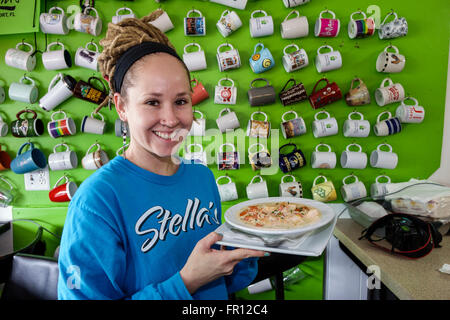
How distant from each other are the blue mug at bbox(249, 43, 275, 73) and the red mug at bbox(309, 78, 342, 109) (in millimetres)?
319

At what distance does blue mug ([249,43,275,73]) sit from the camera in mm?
1564

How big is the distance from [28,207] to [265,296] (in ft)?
5.58

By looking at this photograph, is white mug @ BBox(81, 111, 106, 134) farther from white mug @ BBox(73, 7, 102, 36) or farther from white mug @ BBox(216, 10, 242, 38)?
white mug @ BBox(216, 10, 242, 38)

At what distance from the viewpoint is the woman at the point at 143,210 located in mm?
574

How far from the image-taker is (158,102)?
2.13ft

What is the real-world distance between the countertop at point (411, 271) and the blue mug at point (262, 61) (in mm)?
1037

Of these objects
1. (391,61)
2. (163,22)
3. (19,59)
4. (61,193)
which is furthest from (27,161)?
(391,61)

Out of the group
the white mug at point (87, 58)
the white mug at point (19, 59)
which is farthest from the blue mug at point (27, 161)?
the white mug at point (87, 58)

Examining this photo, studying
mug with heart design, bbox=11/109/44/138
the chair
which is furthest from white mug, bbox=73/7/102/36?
the chair

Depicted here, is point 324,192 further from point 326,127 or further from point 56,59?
point 56,59

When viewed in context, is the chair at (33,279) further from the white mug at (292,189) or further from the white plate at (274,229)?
the white mug at (292,189)

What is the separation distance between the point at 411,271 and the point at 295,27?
1.32 metres
